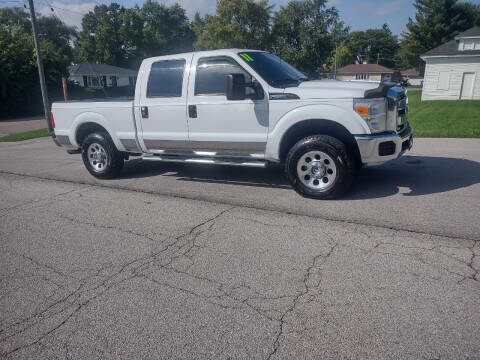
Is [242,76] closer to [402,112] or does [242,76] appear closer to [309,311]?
[402,112]

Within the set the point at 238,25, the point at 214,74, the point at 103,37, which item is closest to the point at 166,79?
the point at 214,74

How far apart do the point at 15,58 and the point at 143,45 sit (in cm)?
4407

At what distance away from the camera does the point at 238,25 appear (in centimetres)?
4119

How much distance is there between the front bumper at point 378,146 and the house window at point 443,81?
27457mm

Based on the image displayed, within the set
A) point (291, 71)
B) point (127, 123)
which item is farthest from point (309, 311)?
point (127, 123)

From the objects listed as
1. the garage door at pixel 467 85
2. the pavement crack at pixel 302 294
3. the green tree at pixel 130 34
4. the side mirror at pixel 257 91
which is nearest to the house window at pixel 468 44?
the garage door at pixel 467 85

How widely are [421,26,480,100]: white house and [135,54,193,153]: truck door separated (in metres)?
27.6

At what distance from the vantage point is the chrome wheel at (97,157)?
298 inches

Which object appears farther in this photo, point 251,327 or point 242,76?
point 242,76

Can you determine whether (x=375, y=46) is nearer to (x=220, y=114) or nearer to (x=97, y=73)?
(x=97, y=73)

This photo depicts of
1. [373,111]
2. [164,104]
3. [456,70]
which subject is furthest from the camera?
[456,70]

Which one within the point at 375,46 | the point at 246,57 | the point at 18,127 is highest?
the point at 375,46

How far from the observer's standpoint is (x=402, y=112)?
19.1 ft

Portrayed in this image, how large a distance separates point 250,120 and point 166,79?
6.08 feet
